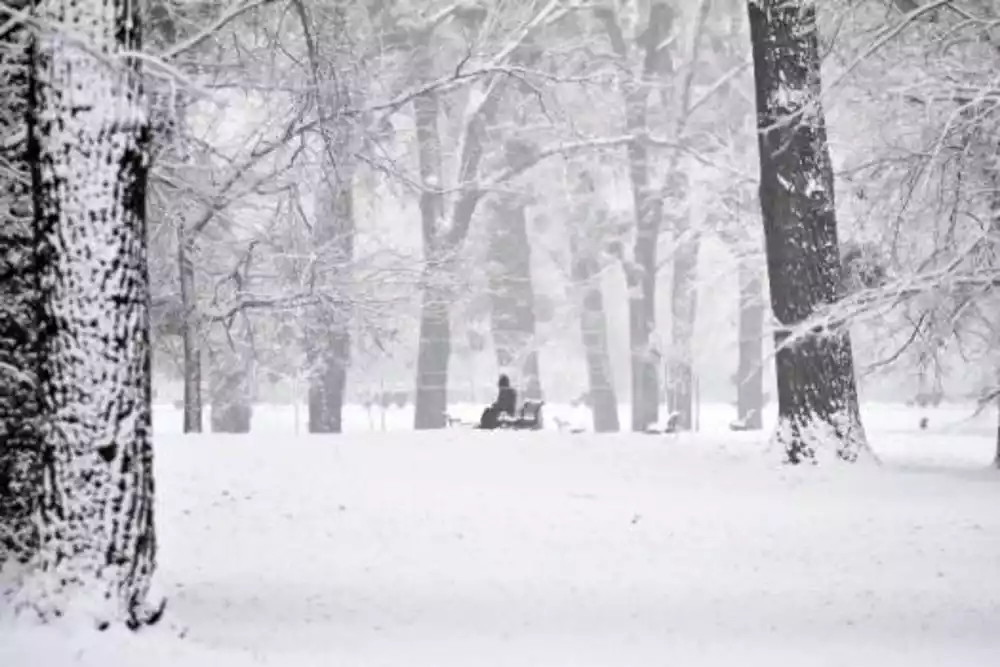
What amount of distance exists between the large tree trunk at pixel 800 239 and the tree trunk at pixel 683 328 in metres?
18.0

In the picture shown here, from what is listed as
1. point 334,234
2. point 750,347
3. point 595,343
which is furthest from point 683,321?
point 334,234

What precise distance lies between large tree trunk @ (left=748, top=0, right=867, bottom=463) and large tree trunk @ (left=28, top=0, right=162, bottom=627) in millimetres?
7824

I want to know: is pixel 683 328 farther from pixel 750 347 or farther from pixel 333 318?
pixel 333 318

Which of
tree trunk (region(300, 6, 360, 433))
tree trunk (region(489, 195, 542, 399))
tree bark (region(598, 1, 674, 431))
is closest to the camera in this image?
tree trunk (region(300, 6, 360, 433))

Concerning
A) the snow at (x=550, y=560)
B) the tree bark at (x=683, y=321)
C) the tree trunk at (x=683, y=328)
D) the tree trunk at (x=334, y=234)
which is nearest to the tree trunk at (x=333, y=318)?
the tree trunk at (x=334, y=234)

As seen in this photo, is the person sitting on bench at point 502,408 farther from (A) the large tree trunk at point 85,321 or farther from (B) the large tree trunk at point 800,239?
(A) the large tree trunk at point 85,321

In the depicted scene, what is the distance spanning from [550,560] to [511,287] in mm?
21208

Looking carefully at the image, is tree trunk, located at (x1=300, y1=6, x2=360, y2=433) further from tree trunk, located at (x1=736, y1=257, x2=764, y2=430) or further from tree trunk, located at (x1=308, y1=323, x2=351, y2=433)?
tree trunk, located at (x1=736, y1=257, x2=764, y2=430)

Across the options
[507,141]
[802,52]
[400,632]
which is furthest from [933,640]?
[507,141]

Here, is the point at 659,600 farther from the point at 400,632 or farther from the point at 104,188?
the point at 104,188

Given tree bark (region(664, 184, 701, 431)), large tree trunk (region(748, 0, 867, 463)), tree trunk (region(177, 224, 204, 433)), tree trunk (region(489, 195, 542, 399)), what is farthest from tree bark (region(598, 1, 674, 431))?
large tree trunk (region(748, 0, 867, 463))

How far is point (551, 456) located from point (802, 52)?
5327 millimetres

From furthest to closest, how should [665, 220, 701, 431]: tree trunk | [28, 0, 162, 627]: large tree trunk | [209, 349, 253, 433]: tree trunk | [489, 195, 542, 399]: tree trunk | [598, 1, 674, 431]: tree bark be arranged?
[665, 220, 701, 431]: tree trunk
[489, 195, 542, 399]: tree trunk
[598, 1, 674, 431]: tree bark
[209, 349, 253, 433]: tree trunk
[28, 0, 162, 627]: large tree trunk

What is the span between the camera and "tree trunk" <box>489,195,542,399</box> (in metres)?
29.2
